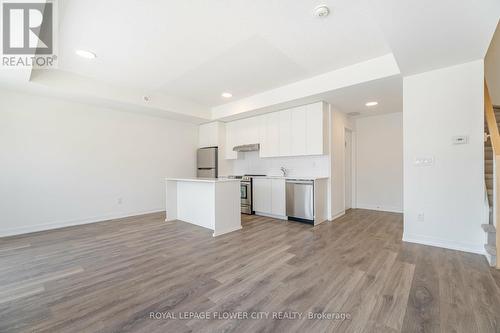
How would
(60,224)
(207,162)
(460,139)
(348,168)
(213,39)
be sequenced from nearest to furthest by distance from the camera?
(213,39) < (460,139) < (60,224) < (348,168) < (207,162)

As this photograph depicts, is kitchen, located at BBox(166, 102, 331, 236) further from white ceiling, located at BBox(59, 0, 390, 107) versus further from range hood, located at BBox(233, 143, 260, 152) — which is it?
white ceiling, located at BBox(59, 0, 390, 107)

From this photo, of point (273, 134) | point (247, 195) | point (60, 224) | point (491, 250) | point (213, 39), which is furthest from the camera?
point (247, 195)

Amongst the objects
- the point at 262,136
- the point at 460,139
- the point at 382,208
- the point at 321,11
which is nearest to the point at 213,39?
the point at 321,11

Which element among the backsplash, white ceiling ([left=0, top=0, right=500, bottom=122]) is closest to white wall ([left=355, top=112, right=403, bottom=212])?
white ceiling ([left=0, top=0, right=500, bottom=122])

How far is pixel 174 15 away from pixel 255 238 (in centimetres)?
306

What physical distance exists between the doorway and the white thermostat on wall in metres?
2.64

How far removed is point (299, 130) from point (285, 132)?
364 millimetres

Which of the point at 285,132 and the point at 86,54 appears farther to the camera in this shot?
the point at 285,132

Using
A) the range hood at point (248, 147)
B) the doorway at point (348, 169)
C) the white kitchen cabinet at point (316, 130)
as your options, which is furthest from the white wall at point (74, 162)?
the doorway at point (348, 169)

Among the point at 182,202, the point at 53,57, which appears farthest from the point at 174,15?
the point at 182,202

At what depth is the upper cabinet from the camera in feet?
14.2

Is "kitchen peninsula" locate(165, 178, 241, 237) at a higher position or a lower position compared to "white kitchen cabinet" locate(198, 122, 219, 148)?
lower

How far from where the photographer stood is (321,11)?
214 centimetres

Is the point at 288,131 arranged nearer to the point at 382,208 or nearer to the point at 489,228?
the point at 382,208
